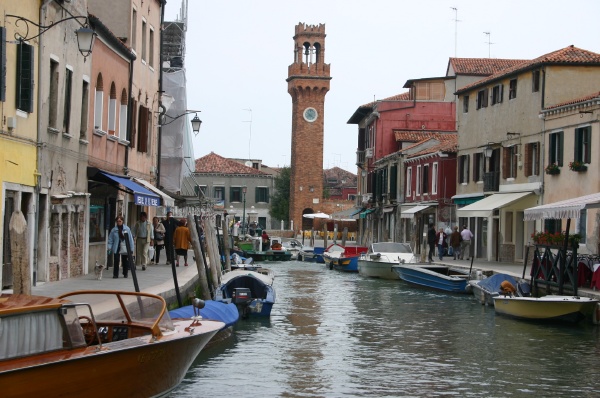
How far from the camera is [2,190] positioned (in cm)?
1662

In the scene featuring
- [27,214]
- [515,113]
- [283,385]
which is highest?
[515,113]

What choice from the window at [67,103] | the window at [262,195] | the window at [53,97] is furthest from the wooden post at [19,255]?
the window at [262,195]

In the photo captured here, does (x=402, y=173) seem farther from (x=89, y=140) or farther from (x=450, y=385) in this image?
(x=450, y=385)

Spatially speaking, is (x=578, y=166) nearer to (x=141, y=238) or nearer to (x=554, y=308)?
(x=554, y=308)

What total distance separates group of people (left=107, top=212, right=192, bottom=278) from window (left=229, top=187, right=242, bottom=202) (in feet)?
193

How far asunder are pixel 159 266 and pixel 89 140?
19.2 ft

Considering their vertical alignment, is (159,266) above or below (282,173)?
below

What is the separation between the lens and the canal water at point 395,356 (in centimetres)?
1318

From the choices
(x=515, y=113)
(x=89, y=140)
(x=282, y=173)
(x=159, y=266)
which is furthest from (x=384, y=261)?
(x=282, y=173)

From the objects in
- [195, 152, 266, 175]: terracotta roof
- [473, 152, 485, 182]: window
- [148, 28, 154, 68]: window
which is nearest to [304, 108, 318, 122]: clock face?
[195, 152, 266, 175]: terracotta roof

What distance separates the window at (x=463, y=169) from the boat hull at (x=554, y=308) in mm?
22055

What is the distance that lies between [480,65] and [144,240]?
96.2 ft

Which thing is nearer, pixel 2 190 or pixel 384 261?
pixel 2 190

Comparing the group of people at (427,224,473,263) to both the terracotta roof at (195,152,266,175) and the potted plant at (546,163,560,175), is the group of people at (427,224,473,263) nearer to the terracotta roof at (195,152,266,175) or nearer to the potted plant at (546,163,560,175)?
the potted plant at (546,163,560,175)
